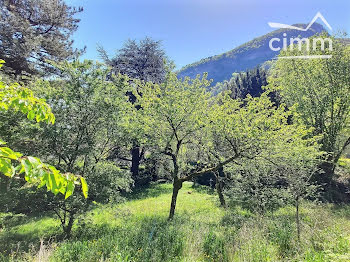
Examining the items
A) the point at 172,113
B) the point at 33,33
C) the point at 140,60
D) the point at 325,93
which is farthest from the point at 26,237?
the point at 325,93

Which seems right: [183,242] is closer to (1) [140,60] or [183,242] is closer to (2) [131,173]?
(2) [131,173]

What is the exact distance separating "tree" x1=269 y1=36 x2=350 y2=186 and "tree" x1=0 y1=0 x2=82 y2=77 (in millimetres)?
16096

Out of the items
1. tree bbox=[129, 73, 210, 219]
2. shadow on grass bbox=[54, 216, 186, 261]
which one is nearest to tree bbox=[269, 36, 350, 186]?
tree bbox=[129, 73, 210, 219]

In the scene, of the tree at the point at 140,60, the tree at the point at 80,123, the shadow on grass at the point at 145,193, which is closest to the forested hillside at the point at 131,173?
the tree at the point at 80,123

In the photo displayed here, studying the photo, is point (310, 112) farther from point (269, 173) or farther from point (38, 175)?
point (38, 175)

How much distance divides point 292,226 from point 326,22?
18888 mm

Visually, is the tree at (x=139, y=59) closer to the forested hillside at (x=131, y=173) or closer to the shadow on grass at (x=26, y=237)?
the forested hillside at (x=131, y=173)

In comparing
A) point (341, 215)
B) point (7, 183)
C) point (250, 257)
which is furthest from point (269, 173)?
point (7, 183)

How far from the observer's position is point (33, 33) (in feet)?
47.4

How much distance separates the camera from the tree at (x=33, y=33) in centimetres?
1315

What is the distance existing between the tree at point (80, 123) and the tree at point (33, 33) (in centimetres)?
593

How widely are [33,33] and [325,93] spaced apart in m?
21.3

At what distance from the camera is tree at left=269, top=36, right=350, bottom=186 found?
49.5ft

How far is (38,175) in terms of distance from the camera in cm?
180
